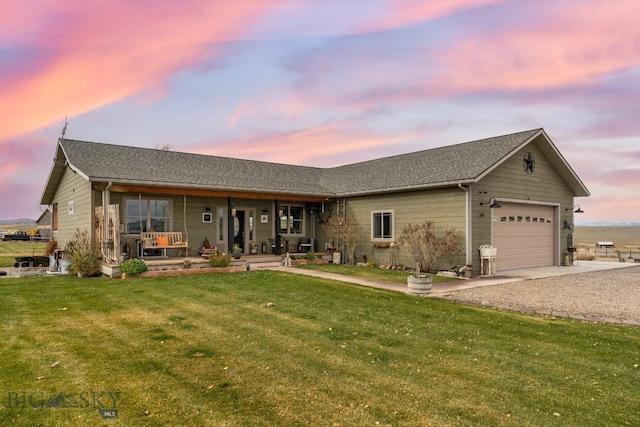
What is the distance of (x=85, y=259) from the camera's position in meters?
13.2

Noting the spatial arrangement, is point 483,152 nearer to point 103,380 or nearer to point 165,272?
point 165,272

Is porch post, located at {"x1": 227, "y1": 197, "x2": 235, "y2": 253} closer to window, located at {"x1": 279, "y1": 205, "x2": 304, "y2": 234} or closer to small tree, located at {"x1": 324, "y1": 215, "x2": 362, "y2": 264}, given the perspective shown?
window, located at {"x1": 279, "y1": 205, "x2": 304, "y2": 234}

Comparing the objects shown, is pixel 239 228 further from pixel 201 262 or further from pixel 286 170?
pixel 286 170

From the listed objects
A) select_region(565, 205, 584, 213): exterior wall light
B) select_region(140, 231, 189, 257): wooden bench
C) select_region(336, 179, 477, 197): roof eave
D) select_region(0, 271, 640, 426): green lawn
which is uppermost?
select_region(336, 179, 477, 197): roof eave

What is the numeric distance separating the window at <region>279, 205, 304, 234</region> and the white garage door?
9024 mm

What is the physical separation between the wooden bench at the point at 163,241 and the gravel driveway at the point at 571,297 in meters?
10.1

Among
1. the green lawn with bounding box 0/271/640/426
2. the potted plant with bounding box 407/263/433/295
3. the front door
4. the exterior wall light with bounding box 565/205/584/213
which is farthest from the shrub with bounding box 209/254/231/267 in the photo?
the exterior wall light with bounding box 565/205/584/213

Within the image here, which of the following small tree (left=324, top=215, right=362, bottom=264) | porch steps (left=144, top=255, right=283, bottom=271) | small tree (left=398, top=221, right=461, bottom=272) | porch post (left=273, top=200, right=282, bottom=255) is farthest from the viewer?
porch post (left=273, top=200, right=282, bottom=255)

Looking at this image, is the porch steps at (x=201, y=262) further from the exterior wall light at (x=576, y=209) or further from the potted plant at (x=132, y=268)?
the exterior wall light at (x=576, y=209)

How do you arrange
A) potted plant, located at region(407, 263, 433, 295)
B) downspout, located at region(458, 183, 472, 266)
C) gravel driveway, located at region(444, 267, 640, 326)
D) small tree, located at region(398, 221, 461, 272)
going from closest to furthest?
1. gravel driveway, located at region(444, 267, 640, 326)
2. potted plant, located at region(407, 263, 433, 295)
3. downspout, located at region(458, 183, 472, 266)
4. small tree, located at region(398, 221, 461, 272)

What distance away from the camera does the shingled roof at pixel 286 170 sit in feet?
46.5

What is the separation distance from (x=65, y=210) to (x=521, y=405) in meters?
20.0

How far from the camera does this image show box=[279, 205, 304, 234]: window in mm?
19328

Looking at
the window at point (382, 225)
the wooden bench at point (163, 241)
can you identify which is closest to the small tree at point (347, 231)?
the window at point (382, 225)
